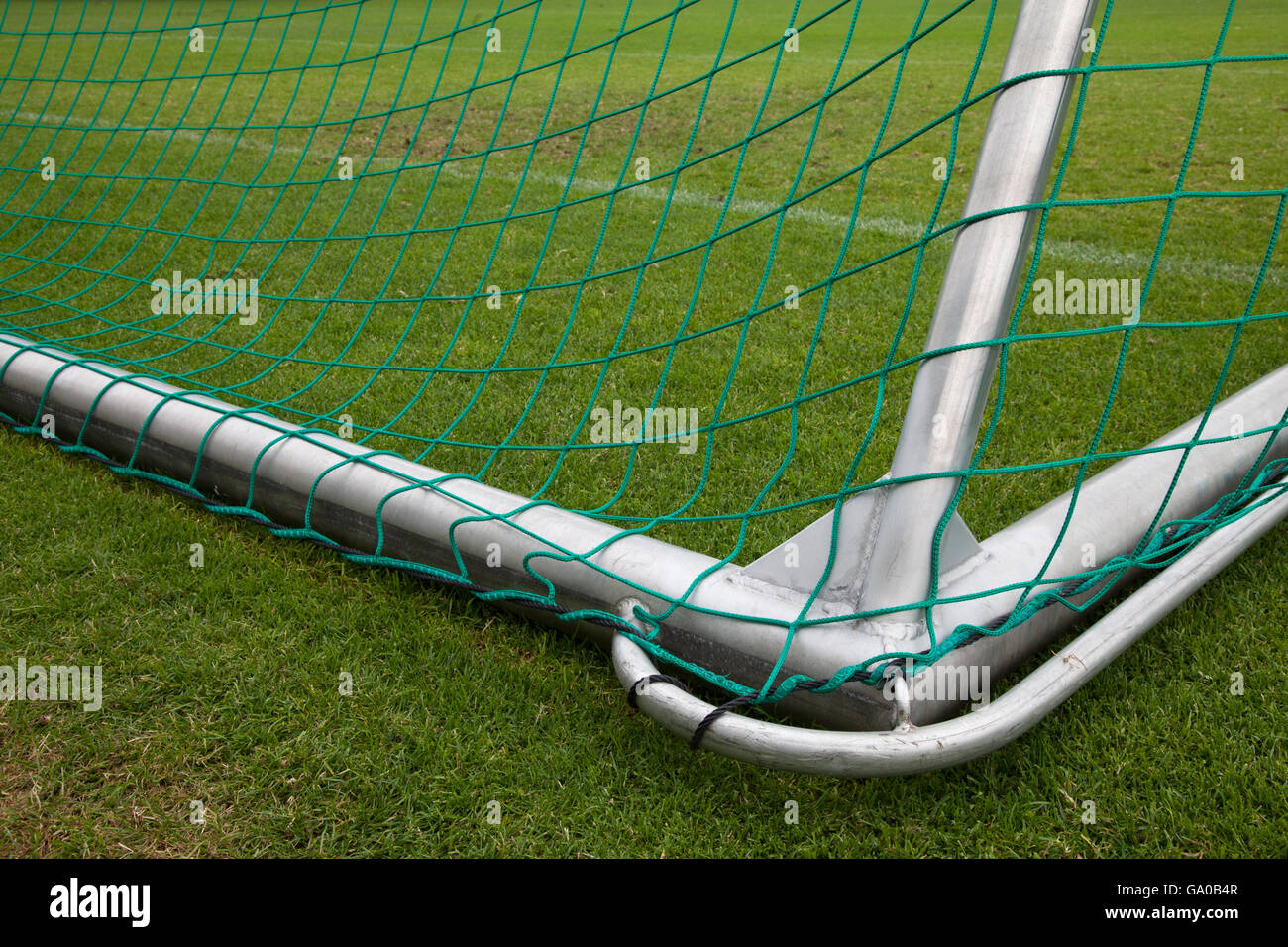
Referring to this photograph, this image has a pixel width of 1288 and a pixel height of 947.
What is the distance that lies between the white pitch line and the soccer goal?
33 millimetres

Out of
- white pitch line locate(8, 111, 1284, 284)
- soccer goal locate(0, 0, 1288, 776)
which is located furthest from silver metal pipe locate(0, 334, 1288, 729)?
white pitch line locate(8, 111, 1284, 284)

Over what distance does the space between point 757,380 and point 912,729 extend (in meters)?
1.66

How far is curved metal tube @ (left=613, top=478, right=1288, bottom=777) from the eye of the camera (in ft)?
4.22

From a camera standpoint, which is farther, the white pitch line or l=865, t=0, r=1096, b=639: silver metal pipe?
the white pitch line

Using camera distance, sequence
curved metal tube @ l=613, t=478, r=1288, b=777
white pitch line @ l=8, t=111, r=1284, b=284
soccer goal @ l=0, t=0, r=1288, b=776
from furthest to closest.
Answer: white pitch line @ l=8, t=111, r=1284, b=284 < soccer goal @ l=0, t=0, r=1288, b=776 < curved metal tube @ l=613, t=478, r=1288, b=777

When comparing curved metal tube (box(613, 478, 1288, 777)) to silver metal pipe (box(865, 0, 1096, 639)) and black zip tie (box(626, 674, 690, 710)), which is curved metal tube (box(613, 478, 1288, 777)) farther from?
silver metal pipe (box(865, 0, 1096, 639))

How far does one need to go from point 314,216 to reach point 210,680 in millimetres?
3535

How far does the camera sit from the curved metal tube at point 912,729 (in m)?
1.29

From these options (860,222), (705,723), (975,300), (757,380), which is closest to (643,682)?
(705,723)

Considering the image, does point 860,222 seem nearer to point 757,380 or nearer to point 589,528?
point 757,380

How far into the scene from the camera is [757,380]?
2863 millimetres

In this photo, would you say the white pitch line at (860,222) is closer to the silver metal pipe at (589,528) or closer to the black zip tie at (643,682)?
the silver metal pipe at (589,528)

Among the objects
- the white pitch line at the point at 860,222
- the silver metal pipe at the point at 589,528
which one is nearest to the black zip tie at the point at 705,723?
the silver metal pipe at the point at 589,528

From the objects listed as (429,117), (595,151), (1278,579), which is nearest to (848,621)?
(1278,579)
